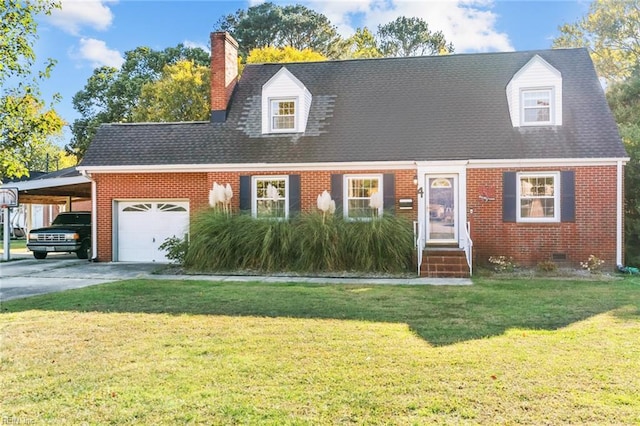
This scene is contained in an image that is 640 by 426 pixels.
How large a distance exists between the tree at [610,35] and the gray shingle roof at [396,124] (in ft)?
46.5

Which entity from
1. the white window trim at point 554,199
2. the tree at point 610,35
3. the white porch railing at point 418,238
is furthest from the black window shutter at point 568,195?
the tree at point 610,35

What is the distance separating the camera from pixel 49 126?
955 cm

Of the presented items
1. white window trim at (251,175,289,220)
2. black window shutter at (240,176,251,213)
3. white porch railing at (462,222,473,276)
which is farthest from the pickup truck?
white porch railing at (462,222,473,276)

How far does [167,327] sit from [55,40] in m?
8.94

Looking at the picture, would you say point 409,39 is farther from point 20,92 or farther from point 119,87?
point 20,92

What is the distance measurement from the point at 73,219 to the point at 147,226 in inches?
153

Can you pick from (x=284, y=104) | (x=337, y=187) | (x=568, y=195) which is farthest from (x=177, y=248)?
(x=568, y=195)

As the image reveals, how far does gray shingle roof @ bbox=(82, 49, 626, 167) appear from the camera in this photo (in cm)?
1431

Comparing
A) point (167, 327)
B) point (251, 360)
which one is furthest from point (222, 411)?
point (167, 327)

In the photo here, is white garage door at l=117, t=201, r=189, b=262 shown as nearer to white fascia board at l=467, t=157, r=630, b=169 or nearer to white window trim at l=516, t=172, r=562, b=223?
white fascia board at l=467, t=157, r=630, b=169

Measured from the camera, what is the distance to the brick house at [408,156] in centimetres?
1371

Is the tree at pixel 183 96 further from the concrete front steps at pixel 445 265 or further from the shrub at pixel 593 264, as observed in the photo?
the shrub at pixel 593 264

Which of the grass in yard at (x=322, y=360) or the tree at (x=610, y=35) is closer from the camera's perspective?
the grass in yard at (x=322, y=360)

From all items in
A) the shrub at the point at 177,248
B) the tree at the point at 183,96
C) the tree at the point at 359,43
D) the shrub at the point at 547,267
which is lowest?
the shrub at the point at 547,267
